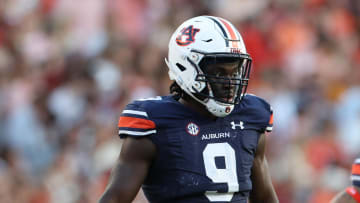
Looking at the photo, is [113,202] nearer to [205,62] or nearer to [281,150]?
[205,62]

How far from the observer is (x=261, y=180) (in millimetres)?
4199

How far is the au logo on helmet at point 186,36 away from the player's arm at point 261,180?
2.18 feet

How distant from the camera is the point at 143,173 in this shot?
12.5 feet

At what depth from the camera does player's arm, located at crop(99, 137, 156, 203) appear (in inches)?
149

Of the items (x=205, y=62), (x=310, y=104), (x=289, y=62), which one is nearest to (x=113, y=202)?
(x=205, y=62)

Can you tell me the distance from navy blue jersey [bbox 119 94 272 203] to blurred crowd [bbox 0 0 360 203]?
3.18 m

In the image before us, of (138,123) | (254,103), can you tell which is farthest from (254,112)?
(138,123)

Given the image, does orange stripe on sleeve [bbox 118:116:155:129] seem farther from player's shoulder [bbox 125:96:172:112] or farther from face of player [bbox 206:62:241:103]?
face of player [bbox 206:62:241:103]

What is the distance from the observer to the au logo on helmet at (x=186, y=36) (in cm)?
396

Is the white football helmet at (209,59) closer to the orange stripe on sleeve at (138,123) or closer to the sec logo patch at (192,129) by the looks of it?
the sec logo patch at (192,129)

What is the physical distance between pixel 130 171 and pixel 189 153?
1.00 ft

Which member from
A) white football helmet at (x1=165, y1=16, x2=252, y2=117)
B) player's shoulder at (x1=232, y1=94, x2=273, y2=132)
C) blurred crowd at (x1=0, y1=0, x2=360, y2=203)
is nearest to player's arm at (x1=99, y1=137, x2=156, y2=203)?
white football helmet at (x1=165, y1=16, x2=252, y2=117)

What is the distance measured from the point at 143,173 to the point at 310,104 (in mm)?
4553

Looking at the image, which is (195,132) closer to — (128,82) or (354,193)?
(354,193)
